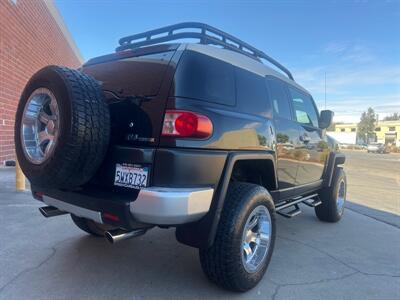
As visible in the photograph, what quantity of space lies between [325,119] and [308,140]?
973 millimetres

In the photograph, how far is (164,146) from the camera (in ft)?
7.74

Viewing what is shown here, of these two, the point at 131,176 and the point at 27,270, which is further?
the point at 27,270

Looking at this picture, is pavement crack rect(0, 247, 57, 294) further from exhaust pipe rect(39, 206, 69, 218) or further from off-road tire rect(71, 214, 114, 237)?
exhaust pipe rect(39, 206, 69, 218)

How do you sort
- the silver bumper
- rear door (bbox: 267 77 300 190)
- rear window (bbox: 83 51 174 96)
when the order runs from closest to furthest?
1. the silver bumper
2. rear window (bbox: 83 51 174 96)
3. rear door (bbox: 267 77 300 190)

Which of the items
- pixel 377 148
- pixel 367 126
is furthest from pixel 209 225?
pixel 367 126

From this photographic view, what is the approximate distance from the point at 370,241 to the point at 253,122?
274cm

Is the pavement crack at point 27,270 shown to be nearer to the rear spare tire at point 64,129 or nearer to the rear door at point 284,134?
the rear spare tire at point 64,129

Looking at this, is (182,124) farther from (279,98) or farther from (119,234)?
(279,98)

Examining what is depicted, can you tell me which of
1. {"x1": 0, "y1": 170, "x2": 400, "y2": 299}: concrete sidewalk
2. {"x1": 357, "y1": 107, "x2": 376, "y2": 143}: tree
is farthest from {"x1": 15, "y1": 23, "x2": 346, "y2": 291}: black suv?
{"x1": 357, "y1": 107, "x2": 376, "y2": 143}: tree

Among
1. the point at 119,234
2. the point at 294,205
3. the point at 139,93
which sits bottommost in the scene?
the point at 294,205

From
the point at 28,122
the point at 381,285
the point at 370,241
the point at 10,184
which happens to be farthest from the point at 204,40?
the point at 10,184

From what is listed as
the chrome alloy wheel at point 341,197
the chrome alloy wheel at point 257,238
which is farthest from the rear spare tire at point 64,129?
the chrome alloy wheel at point 341,197

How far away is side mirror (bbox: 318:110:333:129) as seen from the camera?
16.6 ft

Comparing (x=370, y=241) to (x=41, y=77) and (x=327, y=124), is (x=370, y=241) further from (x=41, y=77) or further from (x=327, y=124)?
(x=41, y=77)
